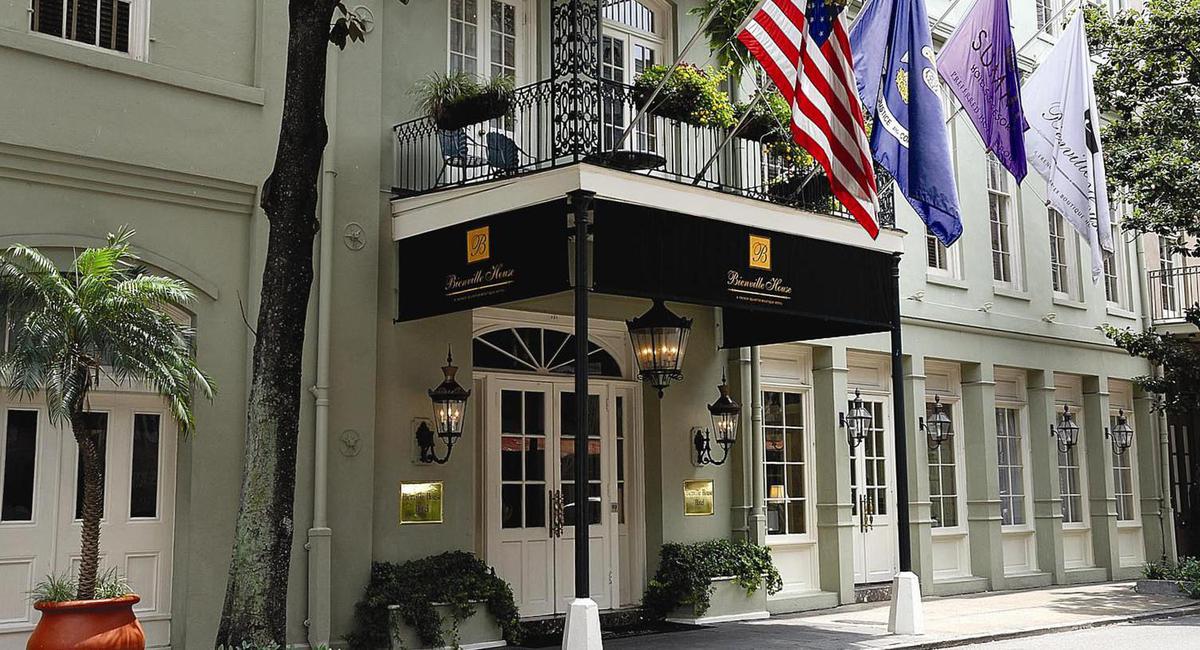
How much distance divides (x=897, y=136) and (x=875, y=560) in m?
6.40

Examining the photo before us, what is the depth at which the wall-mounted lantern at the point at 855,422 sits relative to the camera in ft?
50.4

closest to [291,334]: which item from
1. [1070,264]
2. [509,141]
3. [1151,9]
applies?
[509,141]

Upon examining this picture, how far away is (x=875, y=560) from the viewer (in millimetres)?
15922

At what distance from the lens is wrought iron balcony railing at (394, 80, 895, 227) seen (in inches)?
418

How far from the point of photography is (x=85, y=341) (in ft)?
26.2

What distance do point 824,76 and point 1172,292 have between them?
1355 centimetres

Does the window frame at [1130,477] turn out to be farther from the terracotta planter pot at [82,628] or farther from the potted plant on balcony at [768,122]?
the terracotta planter pot at [82,628]

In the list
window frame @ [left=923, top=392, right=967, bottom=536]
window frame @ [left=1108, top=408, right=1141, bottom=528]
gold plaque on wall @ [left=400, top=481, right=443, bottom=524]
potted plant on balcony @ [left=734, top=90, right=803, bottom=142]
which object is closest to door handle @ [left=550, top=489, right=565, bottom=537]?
gold plaque on wall @ [left=400, top=481, right=443, bottom=524]

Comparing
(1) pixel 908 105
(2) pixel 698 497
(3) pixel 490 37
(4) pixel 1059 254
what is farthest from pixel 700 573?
(4) pixel 1059 254

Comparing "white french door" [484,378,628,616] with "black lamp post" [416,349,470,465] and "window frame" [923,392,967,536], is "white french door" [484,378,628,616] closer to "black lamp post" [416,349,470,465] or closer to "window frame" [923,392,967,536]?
"black lamp post" [416,349,470,465]

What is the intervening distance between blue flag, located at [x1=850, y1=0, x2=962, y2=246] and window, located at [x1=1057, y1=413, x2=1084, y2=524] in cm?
908

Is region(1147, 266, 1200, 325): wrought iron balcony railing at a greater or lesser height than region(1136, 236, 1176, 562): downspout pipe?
greater

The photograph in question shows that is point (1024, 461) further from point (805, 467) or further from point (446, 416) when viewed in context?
point (446, 416)

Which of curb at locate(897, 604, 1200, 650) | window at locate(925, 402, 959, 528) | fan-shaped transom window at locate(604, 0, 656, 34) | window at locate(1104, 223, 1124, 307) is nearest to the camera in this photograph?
curb at locate(897, 604, 1200, 650)
